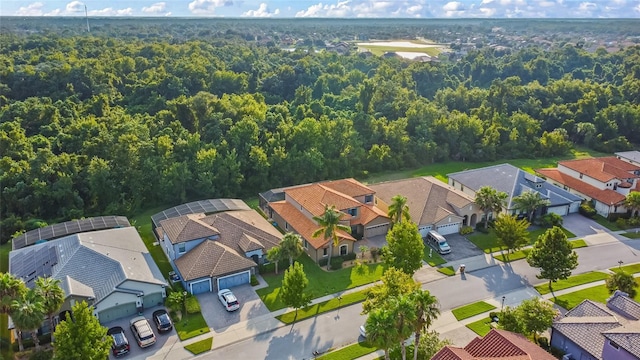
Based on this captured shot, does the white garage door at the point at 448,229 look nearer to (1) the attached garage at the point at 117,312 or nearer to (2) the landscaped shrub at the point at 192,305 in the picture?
(2) the landscaped shrub at the point at 192,305

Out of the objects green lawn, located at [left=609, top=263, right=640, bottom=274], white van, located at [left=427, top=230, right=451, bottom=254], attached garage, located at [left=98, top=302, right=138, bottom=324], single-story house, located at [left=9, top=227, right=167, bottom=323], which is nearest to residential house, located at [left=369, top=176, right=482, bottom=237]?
white van, located at [left=427, top=230, right=451, bottom=254]

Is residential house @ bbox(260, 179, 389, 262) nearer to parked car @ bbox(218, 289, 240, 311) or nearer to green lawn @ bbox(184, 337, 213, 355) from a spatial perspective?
parked car @ bbox(218, 289, 240, 311)

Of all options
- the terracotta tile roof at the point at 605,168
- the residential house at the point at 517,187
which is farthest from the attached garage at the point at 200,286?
the terracotta tile roof at the point at 605,168

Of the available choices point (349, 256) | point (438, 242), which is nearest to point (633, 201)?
point (438, 242)

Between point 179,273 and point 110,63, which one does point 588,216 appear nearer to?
point 179,273

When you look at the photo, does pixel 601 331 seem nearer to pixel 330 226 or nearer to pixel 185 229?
pixel 330 226

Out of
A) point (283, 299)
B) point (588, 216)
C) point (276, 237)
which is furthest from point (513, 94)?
point (283, 299)
